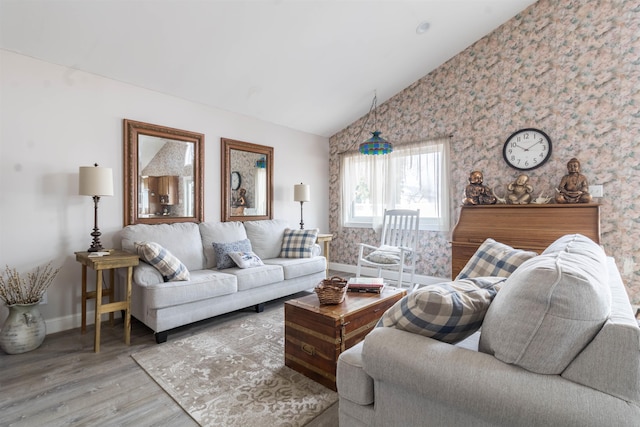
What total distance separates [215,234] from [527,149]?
356 centimetres

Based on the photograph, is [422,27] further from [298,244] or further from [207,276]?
[207,276]

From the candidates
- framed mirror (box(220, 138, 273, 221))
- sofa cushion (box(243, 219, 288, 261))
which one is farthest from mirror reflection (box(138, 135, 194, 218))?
sofa cushion (box(243, 219, 288, 261))

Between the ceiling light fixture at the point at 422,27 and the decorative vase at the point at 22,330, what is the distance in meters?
4.19

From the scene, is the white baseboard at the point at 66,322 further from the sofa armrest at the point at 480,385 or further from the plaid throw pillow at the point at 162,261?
the sofa armrest at the point at 480,385

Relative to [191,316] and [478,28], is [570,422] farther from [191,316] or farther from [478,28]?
[478,28]

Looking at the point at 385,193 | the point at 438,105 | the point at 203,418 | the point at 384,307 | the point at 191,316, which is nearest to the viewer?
the point at 203,418

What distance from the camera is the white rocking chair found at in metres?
3.52

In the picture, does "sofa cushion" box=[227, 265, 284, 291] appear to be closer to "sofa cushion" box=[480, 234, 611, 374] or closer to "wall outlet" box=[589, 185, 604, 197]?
"sofa cushion" box=[480, 234, 611, 374]

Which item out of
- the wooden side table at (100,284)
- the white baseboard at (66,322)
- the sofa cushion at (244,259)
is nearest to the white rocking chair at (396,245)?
the sofa cushion at (244,259)

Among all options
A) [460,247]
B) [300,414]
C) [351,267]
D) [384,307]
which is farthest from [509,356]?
[351,267]

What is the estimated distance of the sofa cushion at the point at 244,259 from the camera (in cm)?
312

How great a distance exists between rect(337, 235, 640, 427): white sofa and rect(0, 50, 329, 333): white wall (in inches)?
114

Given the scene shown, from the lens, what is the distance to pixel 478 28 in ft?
11.6

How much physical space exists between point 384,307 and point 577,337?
1420mm
